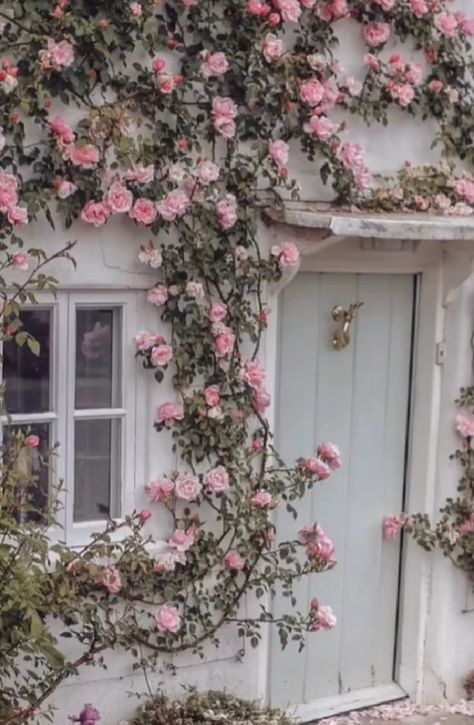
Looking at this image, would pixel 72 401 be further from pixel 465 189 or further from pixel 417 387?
pixel 465 189

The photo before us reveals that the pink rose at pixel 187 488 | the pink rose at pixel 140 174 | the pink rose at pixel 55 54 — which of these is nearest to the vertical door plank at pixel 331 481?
the pink rose at pixel 187 488

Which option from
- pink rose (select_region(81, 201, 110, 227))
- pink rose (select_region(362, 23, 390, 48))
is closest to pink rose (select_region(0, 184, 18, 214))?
pink rose (select_region(81, 201, 110, 227))

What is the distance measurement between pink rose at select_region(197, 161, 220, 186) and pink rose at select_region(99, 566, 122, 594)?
5.61 feet

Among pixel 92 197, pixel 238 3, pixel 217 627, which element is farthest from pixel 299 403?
pixel 238 3

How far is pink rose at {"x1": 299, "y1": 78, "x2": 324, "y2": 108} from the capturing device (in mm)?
4602

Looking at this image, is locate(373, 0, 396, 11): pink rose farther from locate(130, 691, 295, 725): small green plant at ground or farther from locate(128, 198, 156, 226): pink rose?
locate(130, 691, 295, 725): small green plant at ground

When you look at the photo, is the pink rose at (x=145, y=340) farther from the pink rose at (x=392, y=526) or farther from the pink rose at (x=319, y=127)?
the pink rose at (x=392, y=526)

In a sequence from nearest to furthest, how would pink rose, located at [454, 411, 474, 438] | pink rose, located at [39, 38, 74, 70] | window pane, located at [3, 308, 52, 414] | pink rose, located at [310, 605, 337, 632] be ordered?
1. pink rose, located at [39, 38, 74, 70]
2. window pane, located at [3, 308, 52, 414]
3. pink rose, located at [310, 605, 337, 632]
4. pink rose, located at [454, 411, 474, 438]

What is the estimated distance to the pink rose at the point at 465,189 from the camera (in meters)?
5.15

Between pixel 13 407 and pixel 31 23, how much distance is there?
5.17ft

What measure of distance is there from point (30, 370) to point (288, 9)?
76.8 inches

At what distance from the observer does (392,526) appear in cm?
538

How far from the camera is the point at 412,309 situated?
5.38m

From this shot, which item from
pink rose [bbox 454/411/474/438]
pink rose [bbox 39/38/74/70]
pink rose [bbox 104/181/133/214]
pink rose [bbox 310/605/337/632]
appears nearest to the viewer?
pink rose [bbox 39/38/74/70]
